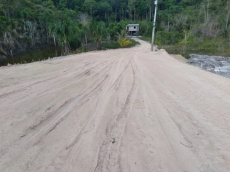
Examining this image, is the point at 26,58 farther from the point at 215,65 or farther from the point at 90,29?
the point at 215,65

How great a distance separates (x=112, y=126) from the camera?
2.95 metres

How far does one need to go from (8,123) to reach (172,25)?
44679mm

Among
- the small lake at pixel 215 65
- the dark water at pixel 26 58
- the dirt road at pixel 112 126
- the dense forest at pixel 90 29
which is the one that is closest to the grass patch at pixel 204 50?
A: the dense forest at pixel 90 29

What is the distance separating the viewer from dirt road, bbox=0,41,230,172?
7.04 ft

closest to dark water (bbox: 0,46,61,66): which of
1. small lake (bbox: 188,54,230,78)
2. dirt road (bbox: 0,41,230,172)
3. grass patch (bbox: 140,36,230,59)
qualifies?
dirt road (bbox: 0,41,230,172)

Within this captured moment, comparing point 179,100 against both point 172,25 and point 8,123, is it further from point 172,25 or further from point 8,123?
point 172,25

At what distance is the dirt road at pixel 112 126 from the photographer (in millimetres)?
2146

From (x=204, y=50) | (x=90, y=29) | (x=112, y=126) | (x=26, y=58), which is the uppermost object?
(x=90, y=29)

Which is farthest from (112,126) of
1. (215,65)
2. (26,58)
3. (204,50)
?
(26,58)

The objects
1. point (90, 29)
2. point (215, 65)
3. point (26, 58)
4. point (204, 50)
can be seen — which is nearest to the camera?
point (215, 65)

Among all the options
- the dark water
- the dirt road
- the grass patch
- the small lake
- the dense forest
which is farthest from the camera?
the dense forest

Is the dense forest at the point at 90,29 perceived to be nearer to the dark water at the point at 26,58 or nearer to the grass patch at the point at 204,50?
the grass patch at the point at 204,50

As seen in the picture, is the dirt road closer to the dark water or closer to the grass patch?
the grass patch

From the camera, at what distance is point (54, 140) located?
8.31ft
